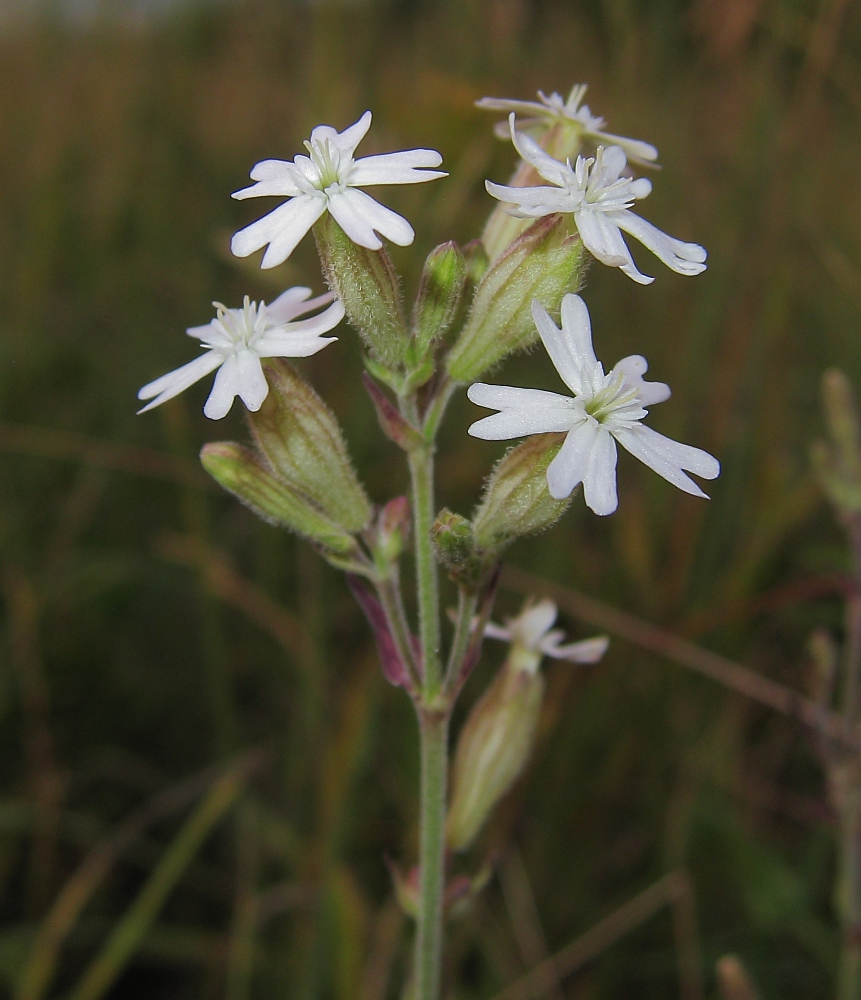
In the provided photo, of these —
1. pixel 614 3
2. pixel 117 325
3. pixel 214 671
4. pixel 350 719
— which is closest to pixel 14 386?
pixel 117 325

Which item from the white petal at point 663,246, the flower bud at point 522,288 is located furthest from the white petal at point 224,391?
the white petal at point 663,246

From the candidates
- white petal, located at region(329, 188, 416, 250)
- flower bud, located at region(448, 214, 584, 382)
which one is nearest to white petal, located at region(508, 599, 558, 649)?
flower bud, located at region(448, 214, 584, 382)

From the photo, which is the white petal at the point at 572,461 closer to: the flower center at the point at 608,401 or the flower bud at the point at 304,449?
the flower center at the point at 608,401

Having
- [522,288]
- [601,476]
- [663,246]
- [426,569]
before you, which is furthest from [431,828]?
[663,246]

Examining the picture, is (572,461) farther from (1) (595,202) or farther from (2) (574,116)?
(2) (574,116)

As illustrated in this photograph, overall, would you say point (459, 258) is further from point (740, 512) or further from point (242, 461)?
point (740, 512)
